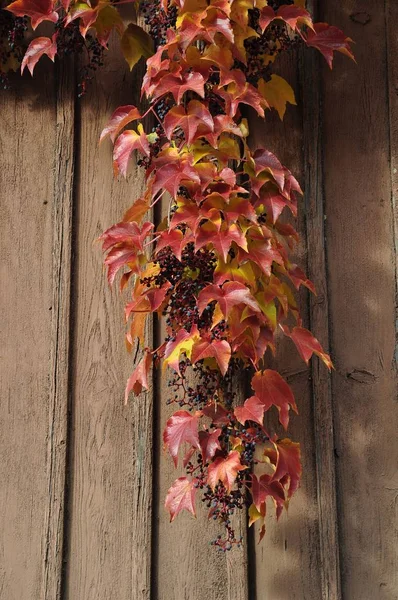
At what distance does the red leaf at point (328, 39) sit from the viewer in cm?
193

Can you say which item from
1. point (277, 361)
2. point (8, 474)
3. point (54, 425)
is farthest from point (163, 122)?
point (8, 474)

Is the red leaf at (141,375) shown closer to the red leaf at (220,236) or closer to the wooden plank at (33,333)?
the wooden plank at (33,333)

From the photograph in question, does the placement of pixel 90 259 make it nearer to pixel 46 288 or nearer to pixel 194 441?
pixel 46 288

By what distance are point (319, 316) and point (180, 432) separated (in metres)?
0.54

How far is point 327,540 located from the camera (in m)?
1.93

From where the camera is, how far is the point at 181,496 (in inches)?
69.8

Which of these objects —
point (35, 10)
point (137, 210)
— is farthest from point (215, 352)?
point (35, 10)

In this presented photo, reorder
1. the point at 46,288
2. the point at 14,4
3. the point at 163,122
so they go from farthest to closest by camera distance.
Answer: the point at 46,288 → the point at 14,4 → the point at 163,122

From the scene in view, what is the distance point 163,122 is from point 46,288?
596 mm

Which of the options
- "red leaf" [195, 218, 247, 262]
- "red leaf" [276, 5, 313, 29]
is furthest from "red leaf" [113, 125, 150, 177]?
"red leaf" [276, 5, 313, 29]

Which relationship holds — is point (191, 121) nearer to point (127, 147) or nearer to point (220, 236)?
point (127, 147)

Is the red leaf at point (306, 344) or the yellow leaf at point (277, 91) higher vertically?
the yellow leaf at point (277, 91)

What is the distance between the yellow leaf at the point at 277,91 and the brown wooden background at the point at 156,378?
0.48 ft

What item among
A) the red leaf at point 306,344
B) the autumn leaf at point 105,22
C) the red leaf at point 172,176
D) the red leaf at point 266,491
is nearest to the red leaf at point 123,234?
the red leaf at point 172,176
